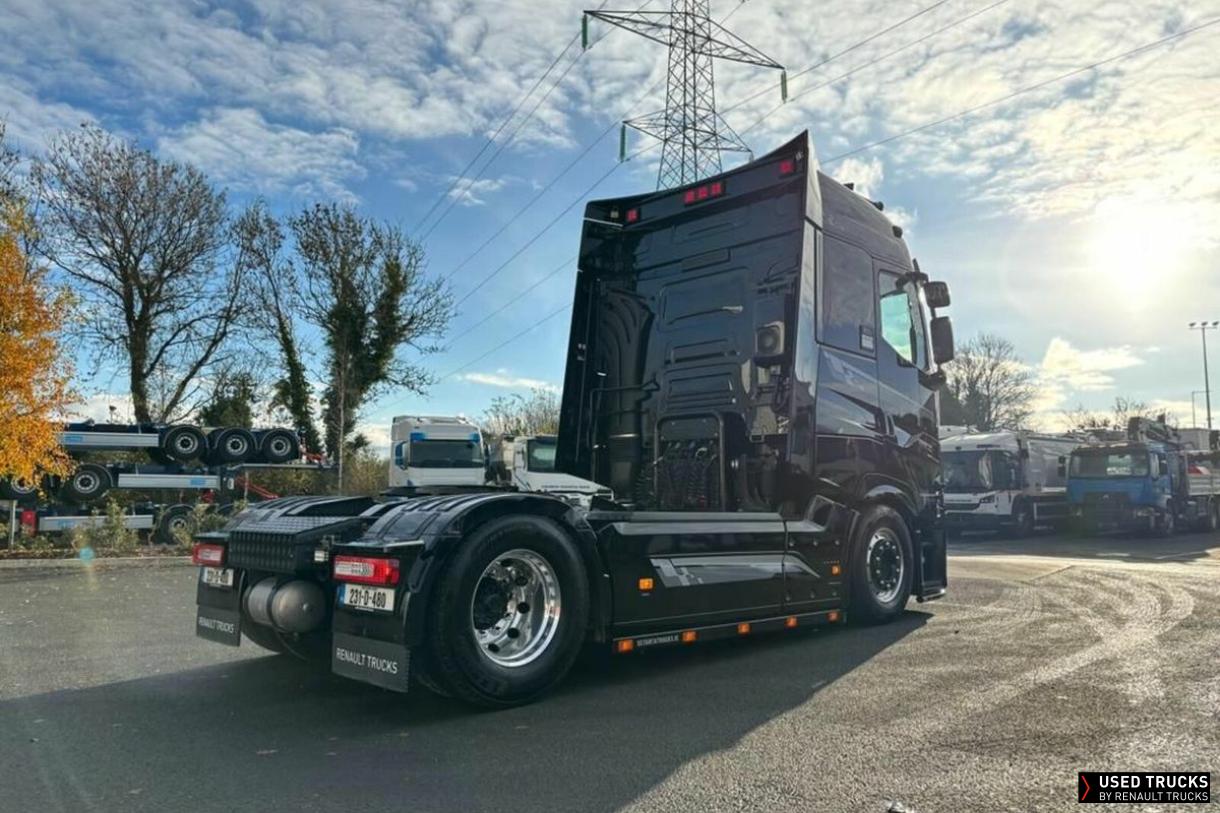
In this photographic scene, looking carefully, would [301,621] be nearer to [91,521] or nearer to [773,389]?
[773,389]

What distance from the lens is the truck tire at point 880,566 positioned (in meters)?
7.46

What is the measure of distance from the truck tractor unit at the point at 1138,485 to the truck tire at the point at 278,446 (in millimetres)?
21046

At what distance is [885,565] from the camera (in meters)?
7.93

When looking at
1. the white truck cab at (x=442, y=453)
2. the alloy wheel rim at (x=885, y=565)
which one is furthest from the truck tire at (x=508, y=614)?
the white truck cab at (x=442, y=453)

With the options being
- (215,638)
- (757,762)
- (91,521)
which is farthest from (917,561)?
(91,521)

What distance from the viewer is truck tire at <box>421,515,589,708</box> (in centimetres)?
470

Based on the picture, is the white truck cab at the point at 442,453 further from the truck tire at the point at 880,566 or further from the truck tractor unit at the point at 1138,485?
the truck tractor unit at the point at 1138,485

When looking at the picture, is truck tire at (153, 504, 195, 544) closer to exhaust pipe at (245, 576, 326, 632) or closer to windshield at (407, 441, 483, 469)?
windshield at (407, 441, 483, 469)

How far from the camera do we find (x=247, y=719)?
16.1ft

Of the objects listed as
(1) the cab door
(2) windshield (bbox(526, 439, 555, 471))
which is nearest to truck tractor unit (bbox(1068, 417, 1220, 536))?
(2) windshield (bbox(526, 439, 555, 471))

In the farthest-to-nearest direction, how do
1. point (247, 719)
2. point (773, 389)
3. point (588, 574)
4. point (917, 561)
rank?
point (917, 561) → point (773, 389) → point (588, 574) → point (247, 719)

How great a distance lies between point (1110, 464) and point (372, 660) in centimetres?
2493

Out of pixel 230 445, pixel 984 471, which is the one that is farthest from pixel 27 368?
pixel 984 471

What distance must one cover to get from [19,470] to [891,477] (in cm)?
1399
